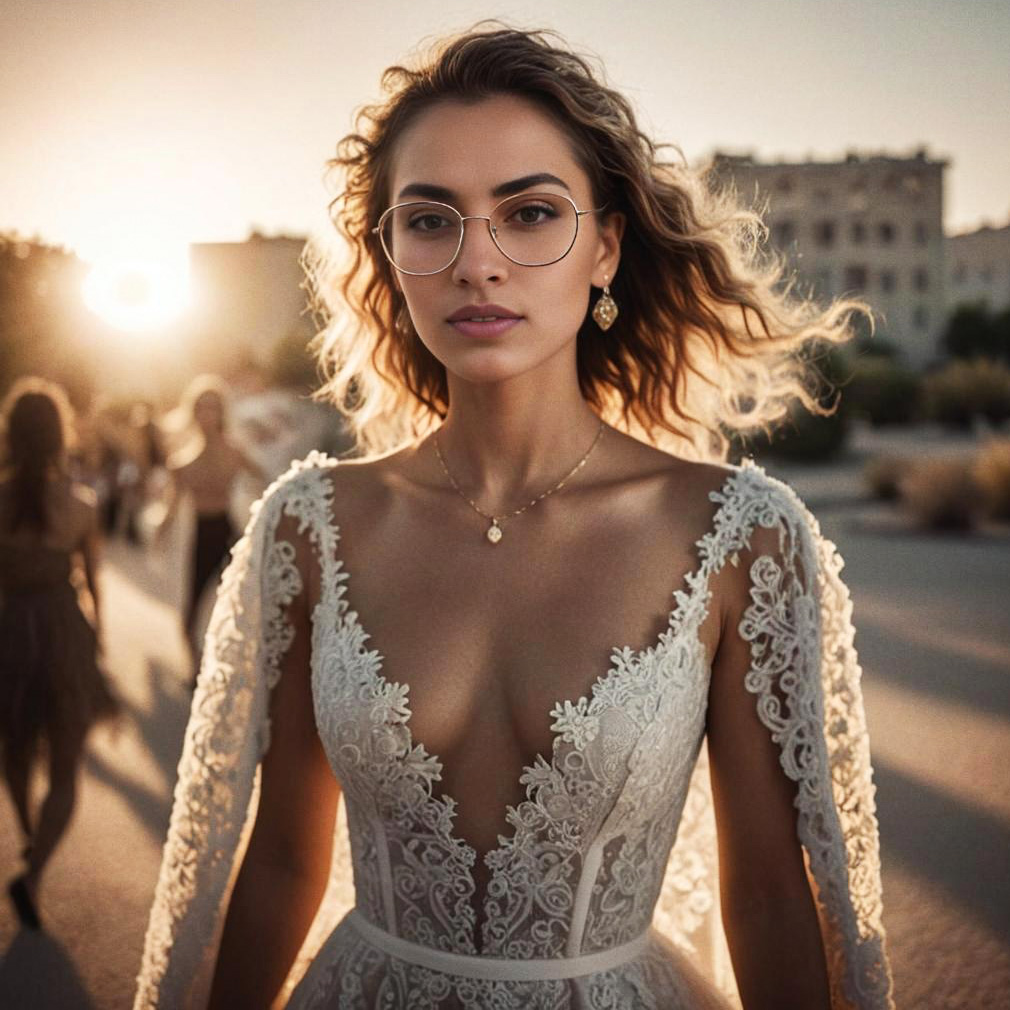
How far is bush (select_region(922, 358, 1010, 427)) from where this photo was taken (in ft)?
86.7

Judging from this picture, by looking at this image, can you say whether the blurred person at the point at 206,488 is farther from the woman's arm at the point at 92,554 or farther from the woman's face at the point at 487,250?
the woman's face at the point at 487,250

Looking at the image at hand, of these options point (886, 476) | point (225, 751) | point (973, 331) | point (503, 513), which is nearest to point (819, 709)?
point (503, 513)

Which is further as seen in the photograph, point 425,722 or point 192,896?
point 192,896

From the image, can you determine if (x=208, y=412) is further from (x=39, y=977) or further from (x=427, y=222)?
(x=427, y=222)

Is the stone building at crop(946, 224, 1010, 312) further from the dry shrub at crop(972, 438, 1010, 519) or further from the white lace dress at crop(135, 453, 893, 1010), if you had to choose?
the white lace dress at crop(135, 453, 893, 1010)

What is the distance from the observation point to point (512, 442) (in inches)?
75.8

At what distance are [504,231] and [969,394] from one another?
91.3 feet

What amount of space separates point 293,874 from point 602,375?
1129mm

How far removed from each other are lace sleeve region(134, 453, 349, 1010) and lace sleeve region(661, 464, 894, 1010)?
79cm

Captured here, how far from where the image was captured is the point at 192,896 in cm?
197

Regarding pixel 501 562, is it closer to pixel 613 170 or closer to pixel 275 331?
pixel 613 170

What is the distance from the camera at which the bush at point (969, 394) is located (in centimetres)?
2644

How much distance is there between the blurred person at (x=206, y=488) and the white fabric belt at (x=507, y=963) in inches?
233

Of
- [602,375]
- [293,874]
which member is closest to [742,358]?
[602,375]
